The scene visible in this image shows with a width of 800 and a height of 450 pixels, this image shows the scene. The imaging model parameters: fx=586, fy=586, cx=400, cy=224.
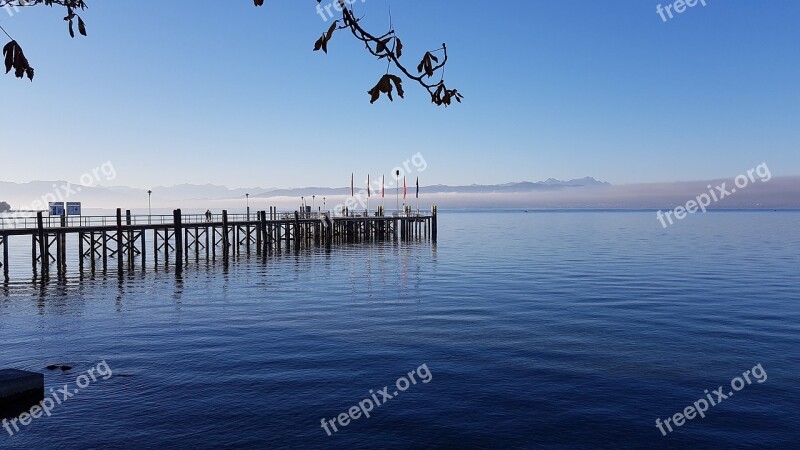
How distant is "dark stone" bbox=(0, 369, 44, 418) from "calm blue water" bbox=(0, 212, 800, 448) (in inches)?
32.9

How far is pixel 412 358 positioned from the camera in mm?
17922

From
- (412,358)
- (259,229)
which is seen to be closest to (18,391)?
(412,358)

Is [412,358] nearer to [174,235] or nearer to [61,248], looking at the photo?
[61,248]

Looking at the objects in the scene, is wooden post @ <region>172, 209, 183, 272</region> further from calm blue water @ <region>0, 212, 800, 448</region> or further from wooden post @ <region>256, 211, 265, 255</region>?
calm blue water @ <region>0, 212, 800, 448</region>

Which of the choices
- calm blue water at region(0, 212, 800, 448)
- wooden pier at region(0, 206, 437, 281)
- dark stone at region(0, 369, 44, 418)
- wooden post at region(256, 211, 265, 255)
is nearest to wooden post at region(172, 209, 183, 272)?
wooden pier at region(0, 206, 437, 281)

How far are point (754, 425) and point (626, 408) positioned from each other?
263 cm

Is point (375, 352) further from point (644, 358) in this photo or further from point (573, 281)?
point (573, 281)

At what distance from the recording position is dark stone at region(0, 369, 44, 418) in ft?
44.9

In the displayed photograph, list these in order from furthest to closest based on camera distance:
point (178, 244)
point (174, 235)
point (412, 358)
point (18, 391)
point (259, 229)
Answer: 1. point (174, 235)
2. point (259, 229)
3. point (178, 244)
4. point (412, 358)
5. point (18, 391)

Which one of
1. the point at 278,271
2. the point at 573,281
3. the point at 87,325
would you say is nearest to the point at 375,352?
the point at 87,325

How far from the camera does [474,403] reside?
14.0 m

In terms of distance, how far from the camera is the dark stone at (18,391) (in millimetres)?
13688

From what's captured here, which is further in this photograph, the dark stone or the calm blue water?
the dark stone

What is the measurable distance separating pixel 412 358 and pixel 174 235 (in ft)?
212
